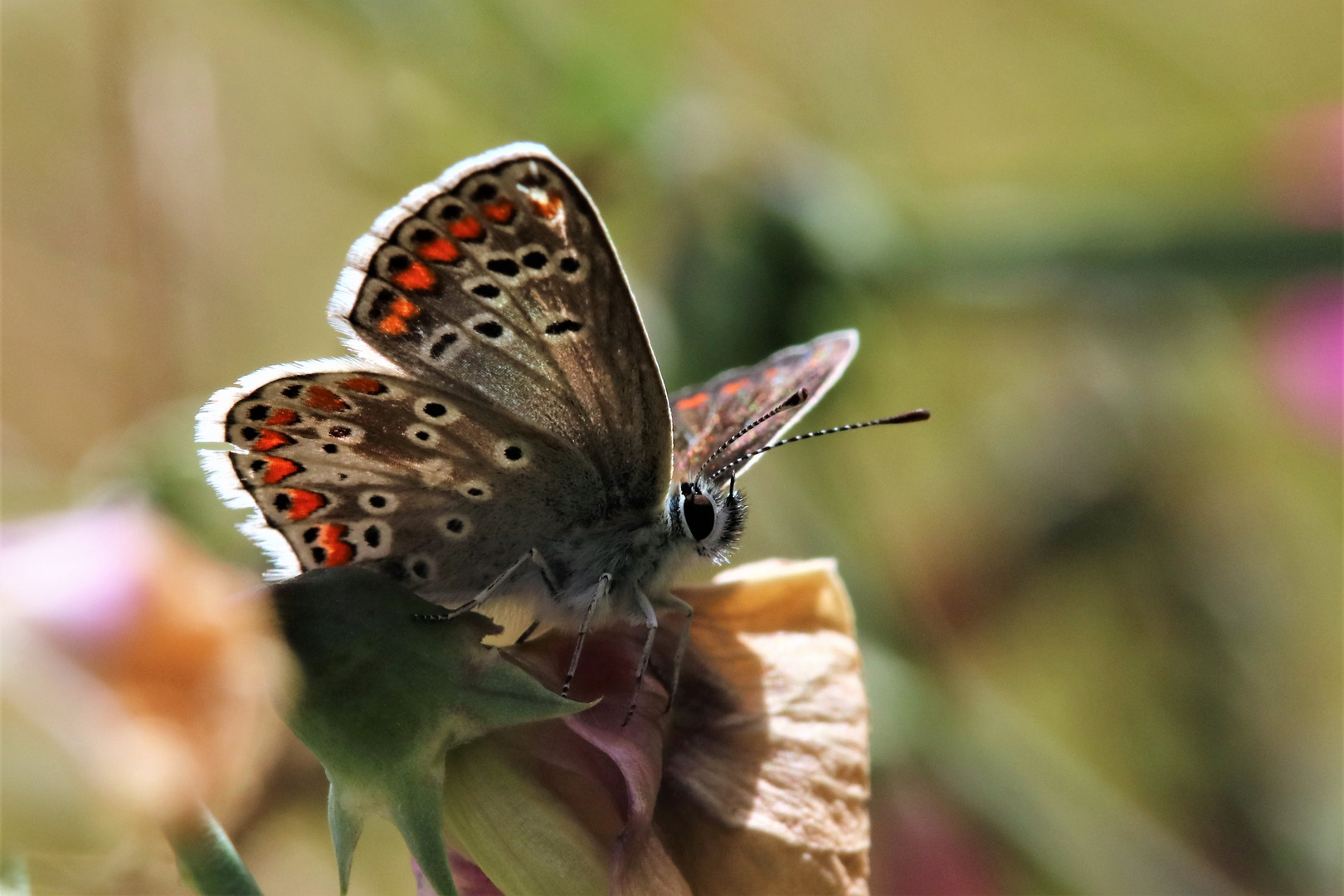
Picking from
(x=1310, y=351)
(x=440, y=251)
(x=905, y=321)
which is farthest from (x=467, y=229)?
(x=1310, y=351)

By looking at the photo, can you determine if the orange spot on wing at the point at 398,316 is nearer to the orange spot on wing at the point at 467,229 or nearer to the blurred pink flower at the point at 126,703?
the orange spot on wing at the point at 467,229

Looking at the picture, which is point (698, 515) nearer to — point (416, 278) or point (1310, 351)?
point (416, 278)

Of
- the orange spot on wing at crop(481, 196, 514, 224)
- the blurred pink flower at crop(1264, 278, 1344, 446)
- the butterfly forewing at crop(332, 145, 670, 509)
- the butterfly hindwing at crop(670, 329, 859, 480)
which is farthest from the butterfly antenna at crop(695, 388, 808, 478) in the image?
the blurred pink flower at crop(1264, 278, 1344, 446)

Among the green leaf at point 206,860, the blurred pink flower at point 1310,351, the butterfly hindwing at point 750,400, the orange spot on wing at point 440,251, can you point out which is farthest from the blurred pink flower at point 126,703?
Result: the blurred pink flower at point 1310,351

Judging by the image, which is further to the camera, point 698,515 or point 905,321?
point 905,321

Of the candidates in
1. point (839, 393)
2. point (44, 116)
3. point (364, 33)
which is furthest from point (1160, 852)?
point (44, 116)

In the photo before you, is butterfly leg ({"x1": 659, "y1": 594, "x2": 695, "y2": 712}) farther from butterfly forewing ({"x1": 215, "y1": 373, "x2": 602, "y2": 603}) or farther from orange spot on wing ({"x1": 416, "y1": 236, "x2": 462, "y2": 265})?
orange spot on wing ({"x1": 416, "y1": 236, "x2": 462, "y2": 265})
